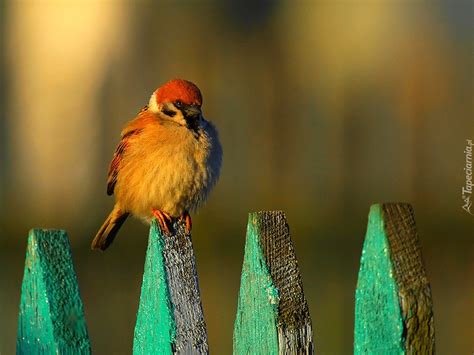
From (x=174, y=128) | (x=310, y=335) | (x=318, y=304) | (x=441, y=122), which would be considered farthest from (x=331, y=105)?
(x=310, y=335)

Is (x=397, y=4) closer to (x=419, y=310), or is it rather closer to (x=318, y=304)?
(x=318, y=304)

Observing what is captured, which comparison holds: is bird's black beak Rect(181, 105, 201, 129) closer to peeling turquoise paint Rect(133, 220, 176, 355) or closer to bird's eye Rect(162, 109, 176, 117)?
bird's eye Rect(162, 109, 176, 117)

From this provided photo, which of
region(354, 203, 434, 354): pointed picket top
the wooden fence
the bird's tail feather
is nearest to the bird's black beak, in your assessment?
the bird's tail feather

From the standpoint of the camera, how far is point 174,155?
3.55 metres

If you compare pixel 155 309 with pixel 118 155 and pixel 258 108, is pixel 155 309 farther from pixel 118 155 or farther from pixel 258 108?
pixel 258 108

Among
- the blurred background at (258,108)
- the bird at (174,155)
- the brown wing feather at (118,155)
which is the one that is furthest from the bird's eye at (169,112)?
the blurred background at (258,108)

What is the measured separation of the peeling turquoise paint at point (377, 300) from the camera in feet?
7.00

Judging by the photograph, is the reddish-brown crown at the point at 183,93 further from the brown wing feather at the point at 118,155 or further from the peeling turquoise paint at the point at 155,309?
the peeling turquoise paint at the point at 155,309

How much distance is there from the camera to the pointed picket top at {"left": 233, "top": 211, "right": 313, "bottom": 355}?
7.26 feet

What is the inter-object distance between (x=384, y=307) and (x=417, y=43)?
6.21m

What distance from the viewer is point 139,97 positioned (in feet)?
26.3

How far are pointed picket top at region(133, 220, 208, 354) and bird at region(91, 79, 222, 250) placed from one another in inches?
48.0

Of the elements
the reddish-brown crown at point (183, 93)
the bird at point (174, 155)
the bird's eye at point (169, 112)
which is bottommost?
the bird at point (174, 155)

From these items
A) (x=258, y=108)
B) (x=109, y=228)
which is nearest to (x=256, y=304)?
(x=109, y=228)
